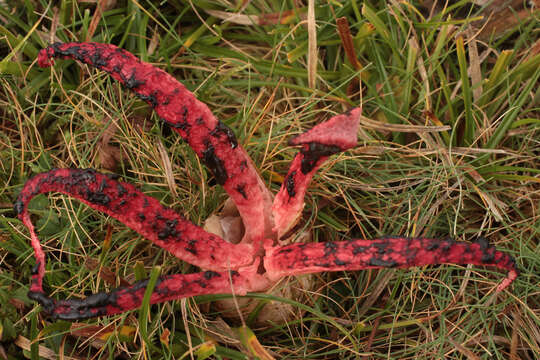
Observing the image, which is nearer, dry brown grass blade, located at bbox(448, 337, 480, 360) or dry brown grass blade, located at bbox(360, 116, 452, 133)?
dry brown grass blade, located at bbox(448, 337, 480, 360)

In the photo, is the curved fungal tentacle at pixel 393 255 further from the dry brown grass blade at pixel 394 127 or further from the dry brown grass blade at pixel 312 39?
the dry brown grass blade at pixel 312 39

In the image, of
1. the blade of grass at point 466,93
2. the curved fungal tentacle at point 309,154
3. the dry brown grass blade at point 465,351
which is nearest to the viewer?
the curved fungal tentacle at point 309,154

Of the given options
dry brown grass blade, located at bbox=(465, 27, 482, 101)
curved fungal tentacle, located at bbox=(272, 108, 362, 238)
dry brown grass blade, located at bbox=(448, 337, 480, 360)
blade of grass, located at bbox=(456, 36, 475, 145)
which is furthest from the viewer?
dry brown grass blade, located at bbox=(465, 27, 482, 101)

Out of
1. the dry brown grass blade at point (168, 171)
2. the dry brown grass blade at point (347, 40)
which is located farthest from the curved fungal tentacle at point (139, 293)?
the dry brown grass blade at point (347, 40)

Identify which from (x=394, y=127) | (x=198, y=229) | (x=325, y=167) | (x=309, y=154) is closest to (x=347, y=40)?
(x=394, y=127)

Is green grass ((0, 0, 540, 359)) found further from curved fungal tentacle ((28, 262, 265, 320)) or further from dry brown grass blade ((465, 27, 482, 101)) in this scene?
curved fungal tentacle ((28, 262, 265, 320))

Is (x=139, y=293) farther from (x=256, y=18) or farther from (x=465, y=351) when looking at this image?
(x=256, y=18)

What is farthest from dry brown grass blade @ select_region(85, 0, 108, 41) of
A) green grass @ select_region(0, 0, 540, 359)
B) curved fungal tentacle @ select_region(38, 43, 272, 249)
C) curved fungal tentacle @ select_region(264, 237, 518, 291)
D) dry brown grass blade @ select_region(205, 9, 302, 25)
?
curved fungal tentacle @ select_region(264, 237, 518, 291)
